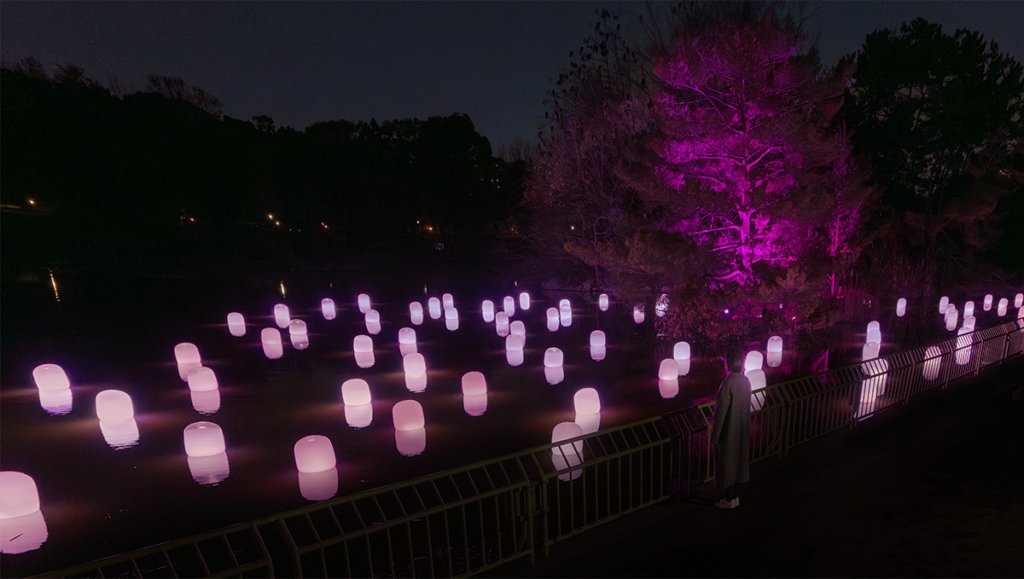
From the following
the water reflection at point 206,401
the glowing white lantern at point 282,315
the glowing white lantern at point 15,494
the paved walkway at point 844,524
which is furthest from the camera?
the glowing white lantern at point 282,315

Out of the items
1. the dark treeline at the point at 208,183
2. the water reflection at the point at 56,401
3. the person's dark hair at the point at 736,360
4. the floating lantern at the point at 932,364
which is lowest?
the water reflection at the point at 56,401

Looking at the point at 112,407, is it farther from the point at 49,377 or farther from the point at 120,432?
the point at 49,377

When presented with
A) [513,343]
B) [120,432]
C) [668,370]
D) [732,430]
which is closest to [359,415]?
[120,432]

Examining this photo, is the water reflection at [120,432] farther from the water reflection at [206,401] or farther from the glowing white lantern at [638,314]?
the glowing white lantern at [638,314]

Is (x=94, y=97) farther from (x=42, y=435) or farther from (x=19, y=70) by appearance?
(x=42, y=435)

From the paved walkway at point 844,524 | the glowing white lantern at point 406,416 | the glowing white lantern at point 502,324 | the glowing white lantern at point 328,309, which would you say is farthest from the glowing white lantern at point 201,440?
the glowing white lantern at point 328,309

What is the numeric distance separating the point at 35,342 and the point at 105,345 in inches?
151

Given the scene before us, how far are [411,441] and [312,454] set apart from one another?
1919 millimetres

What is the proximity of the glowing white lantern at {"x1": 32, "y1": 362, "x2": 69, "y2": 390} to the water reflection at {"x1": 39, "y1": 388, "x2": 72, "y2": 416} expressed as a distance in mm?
146

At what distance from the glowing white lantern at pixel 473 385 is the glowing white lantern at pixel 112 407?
742cm

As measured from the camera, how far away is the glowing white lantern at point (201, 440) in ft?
31.1

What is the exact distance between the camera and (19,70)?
38469 mm

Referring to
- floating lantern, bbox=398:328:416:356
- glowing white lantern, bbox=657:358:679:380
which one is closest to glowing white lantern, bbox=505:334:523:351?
floating lantern, bbox=398:328:416:356

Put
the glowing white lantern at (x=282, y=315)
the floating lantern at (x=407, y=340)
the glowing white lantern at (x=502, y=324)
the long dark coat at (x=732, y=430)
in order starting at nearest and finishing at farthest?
the long dark coat at (x=732, y=430) → the floating lantern at (x=407, y=340) → the glowing white lantern at (x=502, y=324) → the glowing white lantern at (x=282, y=315)
